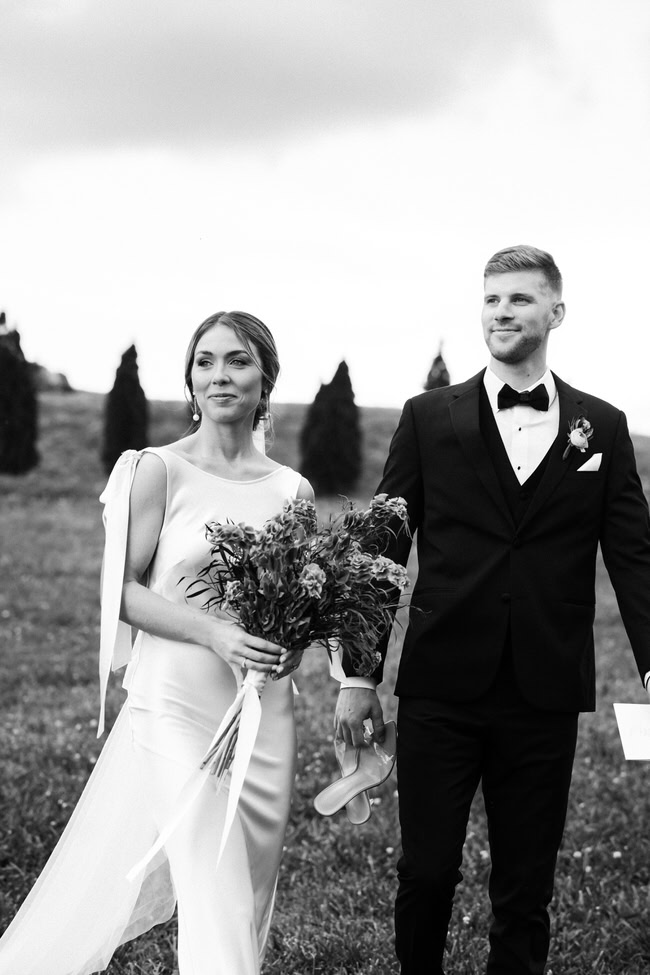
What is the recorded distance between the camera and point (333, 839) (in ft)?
21.5

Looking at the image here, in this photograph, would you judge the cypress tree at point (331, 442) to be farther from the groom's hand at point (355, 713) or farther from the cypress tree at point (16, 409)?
the groom's hand at point (355, 713)

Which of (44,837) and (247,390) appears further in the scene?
(44,837)

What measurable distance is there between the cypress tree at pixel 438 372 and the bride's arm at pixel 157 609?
2326 cm

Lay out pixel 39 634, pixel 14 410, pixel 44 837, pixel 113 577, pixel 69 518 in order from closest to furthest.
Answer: pixel 113 577 → pixel 44 837 → pixel 39 634 → pixel 69 518 → pixel 14 410

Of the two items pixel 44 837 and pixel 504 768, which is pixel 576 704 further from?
pixel 44 837

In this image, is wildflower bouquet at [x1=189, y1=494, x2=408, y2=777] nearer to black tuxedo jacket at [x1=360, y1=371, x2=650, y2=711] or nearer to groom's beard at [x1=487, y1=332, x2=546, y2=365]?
black tuxedo jacket at [x1=360, y1=371, x2=650, y2=711]

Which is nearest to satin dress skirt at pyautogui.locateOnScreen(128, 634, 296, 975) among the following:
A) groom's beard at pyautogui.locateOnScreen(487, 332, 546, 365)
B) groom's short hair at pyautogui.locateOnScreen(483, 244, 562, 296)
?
groom's beard at pyautogui.locateOnScreen(487, 332, 546, 365)

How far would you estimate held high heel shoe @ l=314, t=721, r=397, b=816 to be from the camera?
4344 mm

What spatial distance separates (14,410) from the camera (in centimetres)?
2609

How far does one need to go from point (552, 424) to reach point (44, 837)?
13.6 ft

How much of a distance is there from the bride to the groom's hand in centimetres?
23

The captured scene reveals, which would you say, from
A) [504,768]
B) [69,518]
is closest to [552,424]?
[504,768]

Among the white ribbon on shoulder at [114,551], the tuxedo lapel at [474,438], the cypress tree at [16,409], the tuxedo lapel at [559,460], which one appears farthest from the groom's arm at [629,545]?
the cypress tree at [16,409]

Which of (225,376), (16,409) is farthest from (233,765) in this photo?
(16,409)
